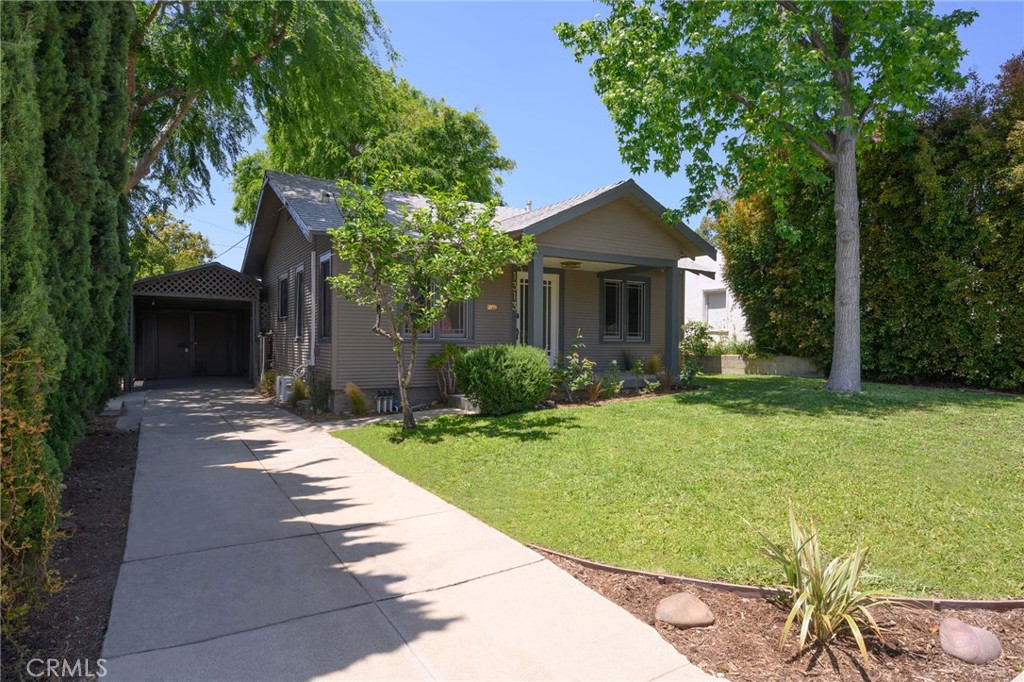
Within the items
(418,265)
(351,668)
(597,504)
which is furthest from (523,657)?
(418,265)

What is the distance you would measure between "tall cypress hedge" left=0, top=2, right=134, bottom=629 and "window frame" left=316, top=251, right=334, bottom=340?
4.24 m

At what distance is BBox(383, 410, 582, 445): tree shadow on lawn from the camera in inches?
320

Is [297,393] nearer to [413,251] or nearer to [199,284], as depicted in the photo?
[413,251]

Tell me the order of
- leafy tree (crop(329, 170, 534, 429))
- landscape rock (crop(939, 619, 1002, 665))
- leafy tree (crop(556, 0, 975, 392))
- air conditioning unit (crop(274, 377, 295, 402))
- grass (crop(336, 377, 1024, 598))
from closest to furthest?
landscape rock (crop(939, 619, 1002, 665)) < grass (crop(336, 377, 1024, 598)) < leafy tree (crop(329, 170, 534, 429)) < leafy tree (crop(556, 0, 975, 392)) < air conditioning unit (crop(274, 377, 295, 402))

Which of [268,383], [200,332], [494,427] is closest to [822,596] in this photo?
[494,427]

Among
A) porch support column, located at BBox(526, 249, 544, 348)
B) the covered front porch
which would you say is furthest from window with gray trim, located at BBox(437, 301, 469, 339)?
porch support column, located at BBox(526, 249, 544, 348)

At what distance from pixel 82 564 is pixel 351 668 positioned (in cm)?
266

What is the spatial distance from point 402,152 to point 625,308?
13772 millimetres

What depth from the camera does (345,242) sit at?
8469mm

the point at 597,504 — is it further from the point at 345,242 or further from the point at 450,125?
the point at 450,125

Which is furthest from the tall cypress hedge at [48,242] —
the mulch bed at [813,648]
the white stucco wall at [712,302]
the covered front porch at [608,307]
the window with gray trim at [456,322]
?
the white stucco wall at [712,302]

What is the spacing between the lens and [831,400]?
32.5 feet

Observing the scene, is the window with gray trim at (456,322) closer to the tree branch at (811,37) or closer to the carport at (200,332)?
the carport at (200,332)

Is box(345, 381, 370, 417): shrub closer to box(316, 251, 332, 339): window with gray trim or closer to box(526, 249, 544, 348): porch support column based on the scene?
box(316, 251, 332, 339): window with gray trim
